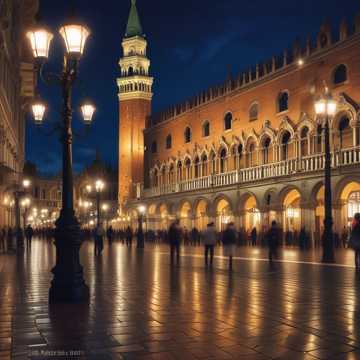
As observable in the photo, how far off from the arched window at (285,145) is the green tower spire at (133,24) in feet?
86.5

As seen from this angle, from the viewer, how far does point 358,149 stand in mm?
24984

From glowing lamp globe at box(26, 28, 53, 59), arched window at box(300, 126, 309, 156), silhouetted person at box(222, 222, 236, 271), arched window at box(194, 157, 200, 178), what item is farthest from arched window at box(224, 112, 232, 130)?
glowing lamp globe at box(26, 28, 53, 59)

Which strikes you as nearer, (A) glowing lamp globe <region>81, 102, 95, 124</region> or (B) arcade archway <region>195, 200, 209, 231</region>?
(A) glowing lamp globe <region>81, 102, 95, 124</region>

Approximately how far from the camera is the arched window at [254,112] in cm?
3494

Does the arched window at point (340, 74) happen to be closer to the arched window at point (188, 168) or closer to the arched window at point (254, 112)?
the arched window at point (254, 112)

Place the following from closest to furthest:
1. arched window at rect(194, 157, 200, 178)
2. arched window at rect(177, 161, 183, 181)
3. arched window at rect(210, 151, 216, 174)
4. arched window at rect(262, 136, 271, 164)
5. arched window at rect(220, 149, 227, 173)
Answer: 1. arched window at rect(262, 136, 271, 164)
2. arched window at rect(220, 149, 227, 173)
3. arched window at rect(210, 151, 216, 174)
4. arched window at rect(194, 157, 200, 178)
5. arched window at rect(177, 161, 183, 181)

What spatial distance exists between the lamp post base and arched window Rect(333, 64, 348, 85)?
2211cm

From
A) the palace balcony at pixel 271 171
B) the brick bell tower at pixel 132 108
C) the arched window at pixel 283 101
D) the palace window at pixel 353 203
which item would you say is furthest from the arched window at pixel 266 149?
the brick bell tower at pixel 132 108

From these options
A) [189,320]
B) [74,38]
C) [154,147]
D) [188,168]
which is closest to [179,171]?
[188,168]

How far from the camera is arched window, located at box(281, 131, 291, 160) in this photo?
31359 millimetres

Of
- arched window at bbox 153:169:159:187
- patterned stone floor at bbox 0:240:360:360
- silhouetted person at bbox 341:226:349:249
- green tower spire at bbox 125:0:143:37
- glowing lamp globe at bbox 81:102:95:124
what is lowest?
patterned stone floor at bbox 0:240:360:360

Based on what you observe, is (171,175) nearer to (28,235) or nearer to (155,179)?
(155,179)

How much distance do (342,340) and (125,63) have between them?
161 feet

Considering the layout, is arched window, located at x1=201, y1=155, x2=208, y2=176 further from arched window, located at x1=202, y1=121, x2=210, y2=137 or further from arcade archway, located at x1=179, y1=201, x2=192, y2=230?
arcade archway, located at x1=179, y1=201, x2=192, y2=230
